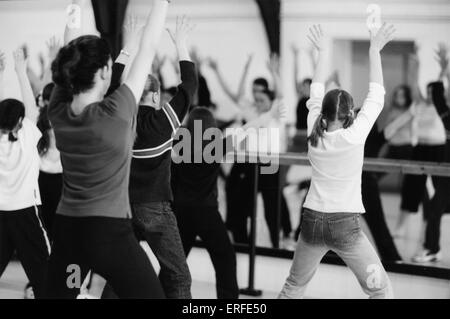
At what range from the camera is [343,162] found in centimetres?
320

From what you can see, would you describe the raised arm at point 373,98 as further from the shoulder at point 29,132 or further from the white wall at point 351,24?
the white wall at point 351,24

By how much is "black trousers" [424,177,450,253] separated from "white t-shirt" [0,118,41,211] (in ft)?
9.74

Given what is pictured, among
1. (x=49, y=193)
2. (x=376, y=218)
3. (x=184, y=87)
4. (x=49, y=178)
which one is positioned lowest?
(x=376, y=218)

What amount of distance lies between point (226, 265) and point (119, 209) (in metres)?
1.63

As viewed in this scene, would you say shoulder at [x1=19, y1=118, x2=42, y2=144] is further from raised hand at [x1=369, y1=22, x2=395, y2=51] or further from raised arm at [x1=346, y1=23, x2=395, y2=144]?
raised hand at [x1=369, y1=22, x2=395, y2=51]

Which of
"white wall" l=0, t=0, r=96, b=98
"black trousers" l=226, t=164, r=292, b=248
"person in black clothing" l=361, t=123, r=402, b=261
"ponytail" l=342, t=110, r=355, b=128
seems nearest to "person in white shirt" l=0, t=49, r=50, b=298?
"ponytail" l=342, t=110, r=355, b=128

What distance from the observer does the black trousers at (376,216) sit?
16.7 ft

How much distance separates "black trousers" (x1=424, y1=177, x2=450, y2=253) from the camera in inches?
201

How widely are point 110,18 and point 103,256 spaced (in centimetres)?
826

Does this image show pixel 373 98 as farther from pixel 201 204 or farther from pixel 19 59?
pixel 19 59

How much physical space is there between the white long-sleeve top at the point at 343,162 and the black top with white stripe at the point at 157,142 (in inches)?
26.7

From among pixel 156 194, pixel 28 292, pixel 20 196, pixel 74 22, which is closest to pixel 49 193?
pixel 28 292
